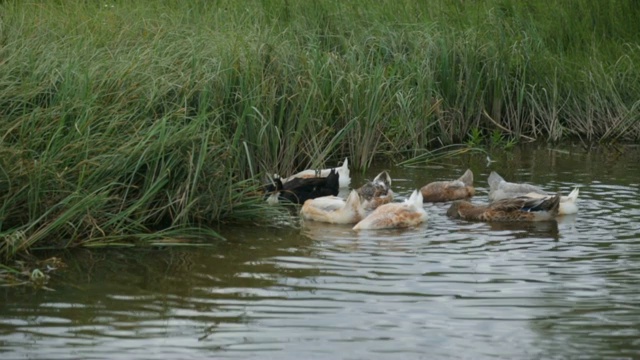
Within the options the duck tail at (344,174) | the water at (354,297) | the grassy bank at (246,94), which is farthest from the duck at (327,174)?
the water at (354,297)

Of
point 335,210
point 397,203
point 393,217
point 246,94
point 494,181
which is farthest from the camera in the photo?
point 494,181

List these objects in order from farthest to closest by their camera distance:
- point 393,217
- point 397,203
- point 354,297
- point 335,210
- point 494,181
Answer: point 494,181 < point 335,210 < point 397,203 < point 393,217 < point 354,297

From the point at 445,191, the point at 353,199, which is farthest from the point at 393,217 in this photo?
the point at 445,191

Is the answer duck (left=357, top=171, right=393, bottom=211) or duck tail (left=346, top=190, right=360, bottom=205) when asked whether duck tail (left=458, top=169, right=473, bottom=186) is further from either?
duck tail (left=346, top=190, right=360, bottom=205)

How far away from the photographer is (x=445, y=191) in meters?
10.9

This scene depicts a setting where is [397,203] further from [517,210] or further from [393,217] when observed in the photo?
[517,210]

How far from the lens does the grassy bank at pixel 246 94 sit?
8.83m

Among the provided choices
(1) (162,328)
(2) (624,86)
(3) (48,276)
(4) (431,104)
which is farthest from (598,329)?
(2) (624,86)

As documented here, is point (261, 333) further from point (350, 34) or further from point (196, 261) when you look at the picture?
point (350, 34)

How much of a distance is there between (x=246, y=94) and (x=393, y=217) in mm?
1974

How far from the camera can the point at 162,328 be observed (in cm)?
666

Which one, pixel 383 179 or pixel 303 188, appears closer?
pixel 303 188

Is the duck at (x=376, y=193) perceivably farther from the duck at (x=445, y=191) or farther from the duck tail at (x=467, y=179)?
the duck tail at (x=467, y=179)

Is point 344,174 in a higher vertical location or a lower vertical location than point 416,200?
higher
